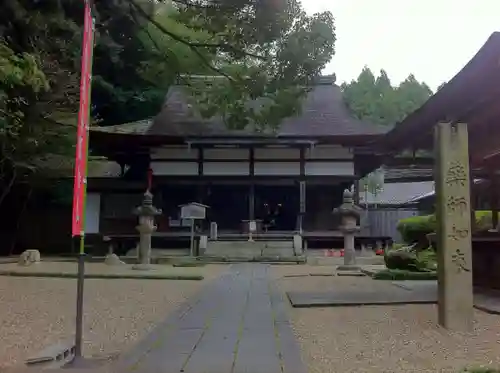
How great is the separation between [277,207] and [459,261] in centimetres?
1792

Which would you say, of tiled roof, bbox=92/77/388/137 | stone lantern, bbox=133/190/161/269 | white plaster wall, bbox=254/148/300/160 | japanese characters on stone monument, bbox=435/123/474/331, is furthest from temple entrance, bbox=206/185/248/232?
japanese characters on stone monument, bbox=435/123/474/331

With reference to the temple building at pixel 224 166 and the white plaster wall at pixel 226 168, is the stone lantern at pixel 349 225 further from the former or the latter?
the white plaster wall at pixel 226 168

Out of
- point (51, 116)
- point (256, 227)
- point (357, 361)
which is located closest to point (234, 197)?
point (256, 227)

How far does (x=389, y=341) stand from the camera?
4.93 m

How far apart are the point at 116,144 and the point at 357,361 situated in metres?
17.7

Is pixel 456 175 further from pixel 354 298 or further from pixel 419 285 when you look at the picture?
pixel 419 285

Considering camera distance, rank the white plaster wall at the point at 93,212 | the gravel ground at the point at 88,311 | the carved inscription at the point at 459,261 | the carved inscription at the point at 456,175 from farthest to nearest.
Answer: the white plaster wall at the point at 93,212, the carved inscription at the point at 456,175, the carved inscription at the point at 459,261, the gravel ground at the point at 88,311

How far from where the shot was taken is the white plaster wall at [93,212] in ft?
69.4

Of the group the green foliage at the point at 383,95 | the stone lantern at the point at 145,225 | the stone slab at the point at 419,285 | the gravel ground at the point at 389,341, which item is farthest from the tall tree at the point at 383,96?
the gravel ground at the point at 389,341

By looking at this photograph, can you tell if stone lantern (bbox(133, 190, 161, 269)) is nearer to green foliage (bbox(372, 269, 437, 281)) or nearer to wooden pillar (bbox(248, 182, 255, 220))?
wooden pillar (bbox(248, 182, 255, 220))

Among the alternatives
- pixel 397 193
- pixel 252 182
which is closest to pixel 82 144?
pixel 252 182

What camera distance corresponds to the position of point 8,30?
6.77m

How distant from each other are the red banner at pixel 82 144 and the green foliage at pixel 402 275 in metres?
8.21

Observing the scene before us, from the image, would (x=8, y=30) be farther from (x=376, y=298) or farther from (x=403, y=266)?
(x=403, y=266)
